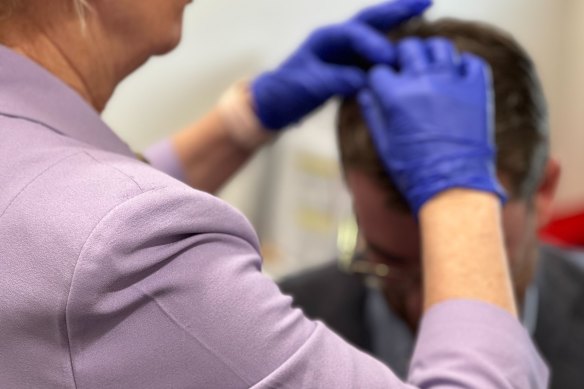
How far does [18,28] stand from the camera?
0.77 m

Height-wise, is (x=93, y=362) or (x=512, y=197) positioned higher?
(x=93, y=362)

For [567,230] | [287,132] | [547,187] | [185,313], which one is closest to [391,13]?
[547,187]

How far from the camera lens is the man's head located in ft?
4.33

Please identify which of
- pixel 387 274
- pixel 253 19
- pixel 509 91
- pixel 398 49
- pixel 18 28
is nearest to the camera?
pixel 18 28

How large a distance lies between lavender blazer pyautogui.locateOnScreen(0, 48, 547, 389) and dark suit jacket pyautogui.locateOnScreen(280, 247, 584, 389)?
0.86 metres

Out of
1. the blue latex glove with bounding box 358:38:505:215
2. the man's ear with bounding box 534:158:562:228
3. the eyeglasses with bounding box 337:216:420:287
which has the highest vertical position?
the blue latex glove with bounding box 358:38:505:215

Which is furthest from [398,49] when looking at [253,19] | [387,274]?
[253,19]

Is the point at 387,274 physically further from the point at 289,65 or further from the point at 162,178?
the point at 162,178

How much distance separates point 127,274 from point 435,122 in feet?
1.63

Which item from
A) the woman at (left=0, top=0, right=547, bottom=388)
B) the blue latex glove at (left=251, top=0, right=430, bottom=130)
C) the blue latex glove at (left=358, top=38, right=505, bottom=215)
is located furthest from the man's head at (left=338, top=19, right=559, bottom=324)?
the woman at (left=0, top=0, right=547, bottom=388)

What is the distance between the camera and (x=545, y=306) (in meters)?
1.55

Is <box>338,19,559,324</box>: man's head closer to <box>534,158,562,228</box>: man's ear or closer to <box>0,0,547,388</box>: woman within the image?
<box>534,158,562,228</box>: man's ear

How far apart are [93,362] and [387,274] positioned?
34.2 inches

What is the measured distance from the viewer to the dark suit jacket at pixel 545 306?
1.49 meters
